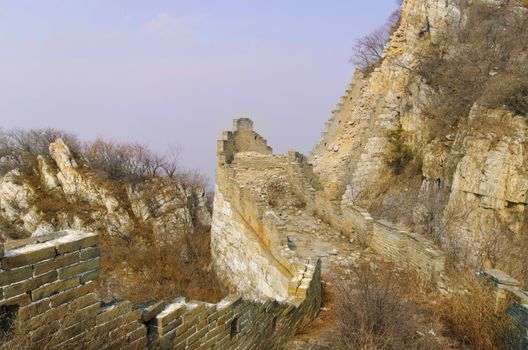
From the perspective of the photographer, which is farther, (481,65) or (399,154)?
(399,154)

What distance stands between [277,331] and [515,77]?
10.3 meters

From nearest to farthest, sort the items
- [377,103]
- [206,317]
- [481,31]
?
[206,317], [481,31], [377,103]

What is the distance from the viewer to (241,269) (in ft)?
42.0

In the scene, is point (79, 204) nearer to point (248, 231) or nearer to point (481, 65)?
point (248, 231)

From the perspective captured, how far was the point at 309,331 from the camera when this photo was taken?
19.0ft

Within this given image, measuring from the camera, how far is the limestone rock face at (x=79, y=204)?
21109 millimetres

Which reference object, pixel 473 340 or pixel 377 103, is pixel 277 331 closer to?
pixel 473 340

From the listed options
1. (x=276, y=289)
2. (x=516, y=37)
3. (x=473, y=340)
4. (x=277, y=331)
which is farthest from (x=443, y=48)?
(x=277, y=331)

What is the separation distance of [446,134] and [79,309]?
12.6m

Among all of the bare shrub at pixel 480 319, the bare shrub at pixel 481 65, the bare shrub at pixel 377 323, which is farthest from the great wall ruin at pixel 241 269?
the bare shrub at pixel 481 65

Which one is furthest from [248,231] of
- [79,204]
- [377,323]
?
[79,204]

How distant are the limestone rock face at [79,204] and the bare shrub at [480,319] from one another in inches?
701

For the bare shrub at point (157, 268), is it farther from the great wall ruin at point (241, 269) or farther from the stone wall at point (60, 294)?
the stone wall at point (60, 294)

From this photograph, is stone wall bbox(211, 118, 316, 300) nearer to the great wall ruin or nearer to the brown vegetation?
the great wall ruin
